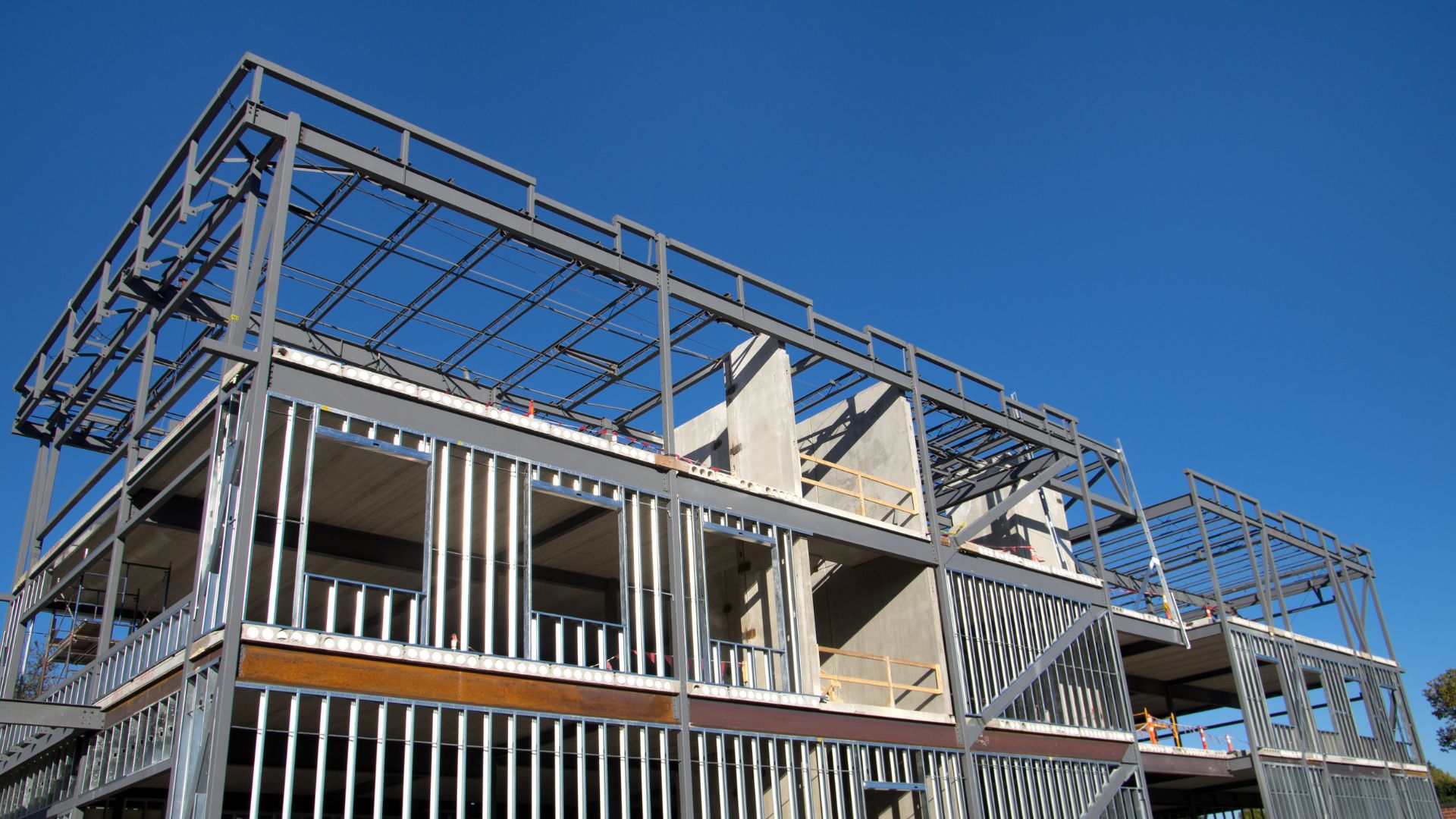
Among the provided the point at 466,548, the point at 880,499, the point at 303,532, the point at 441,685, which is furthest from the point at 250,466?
the point at 880,499

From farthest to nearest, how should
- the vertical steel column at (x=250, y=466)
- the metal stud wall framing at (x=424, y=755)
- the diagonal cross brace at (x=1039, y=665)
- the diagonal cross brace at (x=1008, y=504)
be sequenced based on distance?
1. the diagonal cross brace at (x=1008, y=504)
2. the diagonal cross brace at (x=1039, y=665)
3. the metal stud wall framing at (x=424, y=755)
4. the vertical steel column at (x=250, y=466)

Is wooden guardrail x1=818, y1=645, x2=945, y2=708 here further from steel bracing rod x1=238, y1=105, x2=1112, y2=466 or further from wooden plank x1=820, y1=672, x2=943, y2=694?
steel bracing rod x1=238, y1=105, x2=1112, y2=466

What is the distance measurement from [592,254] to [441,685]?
9201 millimetres

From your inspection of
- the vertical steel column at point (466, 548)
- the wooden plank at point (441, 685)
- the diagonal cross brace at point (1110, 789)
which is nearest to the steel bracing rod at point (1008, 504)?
the diagonal cross brace at point (1110, 789)

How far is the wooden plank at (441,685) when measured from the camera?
15672 mm

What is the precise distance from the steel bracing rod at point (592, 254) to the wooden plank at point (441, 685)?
8.28 meters

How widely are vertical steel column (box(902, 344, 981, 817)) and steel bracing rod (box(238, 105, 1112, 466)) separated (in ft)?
2.39

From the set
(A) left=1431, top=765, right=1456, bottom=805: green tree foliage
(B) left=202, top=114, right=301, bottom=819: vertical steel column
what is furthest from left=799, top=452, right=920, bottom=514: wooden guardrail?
(A) left=1431, top=765, right=1456, bottom=805: green tree foliage

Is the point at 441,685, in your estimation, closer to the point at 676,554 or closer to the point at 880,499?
the point at 676,554

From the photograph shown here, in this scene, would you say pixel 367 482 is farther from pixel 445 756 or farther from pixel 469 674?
pixel 445 756

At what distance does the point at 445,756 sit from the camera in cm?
2492

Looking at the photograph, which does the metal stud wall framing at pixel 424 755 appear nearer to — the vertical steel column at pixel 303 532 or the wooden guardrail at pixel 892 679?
the vertical steel column at pixel 303 532

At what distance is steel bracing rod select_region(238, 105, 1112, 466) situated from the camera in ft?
64.0

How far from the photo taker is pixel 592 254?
22703 millimetres
